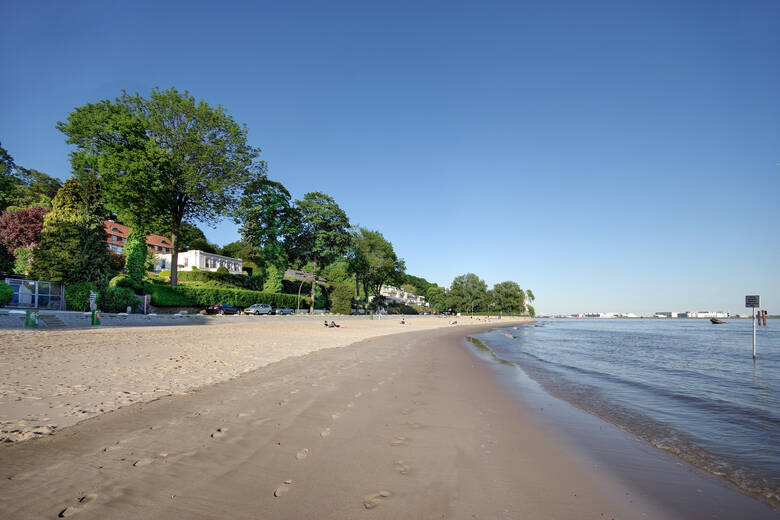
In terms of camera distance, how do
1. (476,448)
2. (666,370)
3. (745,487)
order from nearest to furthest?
1. (745,487)
2. (476,448)
3. (666,370)

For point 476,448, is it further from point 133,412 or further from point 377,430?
point 133,412

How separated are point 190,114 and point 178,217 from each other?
34.3 feet

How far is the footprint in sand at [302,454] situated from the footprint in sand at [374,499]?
118 cm

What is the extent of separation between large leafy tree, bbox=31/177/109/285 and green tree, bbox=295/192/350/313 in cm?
3167

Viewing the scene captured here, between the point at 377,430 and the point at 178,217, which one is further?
the point at 178,217

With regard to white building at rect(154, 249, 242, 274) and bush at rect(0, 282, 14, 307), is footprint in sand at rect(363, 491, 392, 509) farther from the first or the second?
white building at rect(154, 249, 242, 274)

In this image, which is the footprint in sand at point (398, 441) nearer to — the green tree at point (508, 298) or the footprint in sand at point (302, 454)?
the footprint in sand at point (302, 454)

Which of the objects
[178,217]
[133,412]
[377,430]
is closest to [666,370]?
[377,430]

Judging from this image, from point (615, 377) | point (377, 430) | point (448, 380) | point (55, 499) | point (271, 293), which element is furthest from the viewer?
point (271, 293)

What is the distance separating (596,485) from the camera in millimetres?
4043

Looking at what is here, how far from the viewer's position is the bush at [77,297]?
25469mm

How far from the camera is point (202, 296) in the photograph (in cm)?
3775

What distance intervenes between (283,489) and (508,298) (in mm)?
118473

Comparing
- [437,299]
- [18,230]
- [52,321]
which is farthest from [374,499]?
[437,299]
